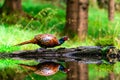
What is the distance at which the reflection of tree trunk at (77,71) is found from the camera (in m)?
8.91

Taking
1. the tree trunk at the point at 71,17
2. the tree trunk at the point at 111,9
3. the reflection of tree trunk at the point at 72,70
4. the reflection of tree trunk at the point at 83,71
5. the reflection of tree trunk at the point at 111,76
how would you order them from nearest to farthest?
the reflection of tree trunk at the point at 111,76 < the reflection of tree trunk at the point at 72,70 < the reflection of tree trunk at the point at 83,71 < the tree trunk at the point at 71,17 < the tree trunk at the point at 111,9

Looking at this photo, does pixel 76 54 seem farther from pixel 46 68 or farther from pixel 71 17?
pixel 71 17

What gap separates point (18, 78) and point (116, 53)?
5.08 m

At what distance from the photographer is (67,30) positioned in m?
17.4

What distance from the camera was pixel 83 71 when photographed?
→ 9.95 m

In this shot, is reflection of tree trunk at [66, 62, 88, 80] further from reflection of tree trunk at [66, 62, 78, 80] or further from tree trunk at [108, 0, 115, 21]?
tree trunk at [108, 0, 115, 21]

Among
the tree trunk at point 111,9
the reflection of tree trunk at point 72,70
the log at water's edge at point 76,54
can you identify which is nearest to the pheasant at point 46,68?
the reflection of tree trunk at point 72,70

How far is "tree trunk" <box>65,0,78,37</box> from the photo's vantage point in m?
17.3

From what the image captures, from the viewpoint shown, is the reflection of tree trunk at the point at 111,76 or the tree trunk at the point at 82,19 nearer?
the reflection of tree trunk at the point at 111,76

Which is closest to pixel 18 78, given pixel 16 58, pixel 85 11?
pixel 16 58

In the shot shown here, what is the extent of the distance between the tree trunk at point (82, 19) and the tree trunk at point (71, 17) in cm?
33

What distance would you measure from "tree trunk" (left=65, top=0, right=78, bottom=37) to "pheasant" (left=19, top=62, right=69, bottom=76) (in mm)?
6286

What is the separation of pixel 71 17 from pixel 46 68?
775cm

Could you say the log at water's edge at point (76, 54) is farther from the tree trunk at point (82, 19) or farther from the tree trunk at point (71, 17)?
the tree trunk at point (71, 17)
